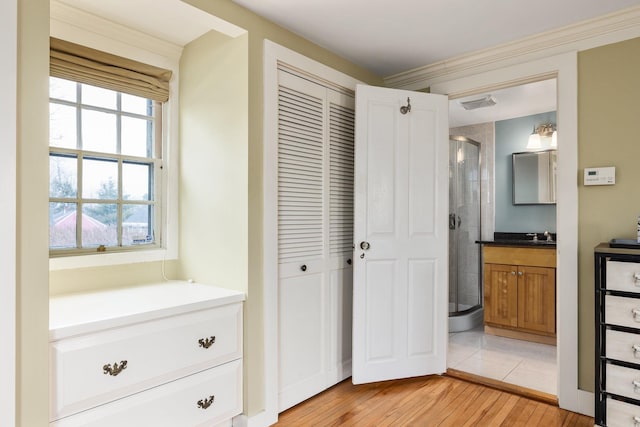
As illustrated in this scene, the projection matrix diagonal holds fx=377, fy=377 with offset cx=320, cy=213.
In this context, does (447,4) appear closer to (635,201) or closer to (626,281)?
(635,201)

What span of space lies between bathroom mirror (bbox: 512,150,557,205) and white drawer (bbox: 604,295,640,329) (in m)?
2.49

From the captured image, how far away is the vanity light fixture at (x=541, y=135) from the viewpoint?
410 cm

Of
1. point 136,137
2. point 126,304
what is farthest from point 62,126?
point 126,304

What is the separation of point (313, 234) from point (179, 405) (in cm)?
124

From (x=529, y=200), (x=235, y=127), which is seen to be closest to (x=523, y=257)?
(x=529, y=200)

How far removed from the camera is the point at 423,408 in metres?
2.37

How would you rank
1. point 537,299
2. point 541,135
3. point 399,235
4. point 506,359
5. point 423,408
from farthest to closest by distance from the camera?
point 541,135 < point 537,299 < point 506,359 < point 399,235 < point 423,408

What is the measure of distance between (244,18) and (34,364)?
6.15 ft

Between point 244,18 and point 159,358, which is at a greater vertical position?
point 244,18

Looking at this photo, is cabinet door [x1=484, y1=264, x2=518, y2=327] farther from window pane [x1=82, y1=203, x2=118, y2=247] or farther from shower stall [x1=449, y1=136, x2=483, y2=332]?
window pane [x1=82, y1=203, x2=118, y2=247]

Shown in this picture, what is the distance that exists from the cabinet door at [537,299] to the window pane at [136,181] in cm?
344

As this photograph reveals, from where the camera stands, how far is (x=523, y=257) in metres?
3.71

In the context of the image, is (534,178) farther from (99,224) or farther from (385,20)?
(99,224)

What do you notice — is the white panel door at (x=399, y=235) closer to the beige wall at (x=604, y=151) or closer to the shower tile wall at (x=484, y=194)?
the beige wall at (x=604, y=151)
